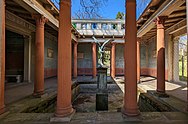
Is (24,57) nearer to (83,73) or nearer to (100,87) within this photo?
(100,87)

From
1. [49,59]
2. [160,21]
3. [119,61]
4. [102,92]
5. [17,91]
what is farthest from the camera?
[119,61]

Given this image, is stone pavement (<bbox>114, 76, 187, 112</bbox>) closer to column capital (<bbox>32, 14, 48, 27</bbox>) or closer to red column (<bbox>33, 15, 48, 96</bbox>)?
red column (<bbox>33, 15, 48, 96</bbox>)

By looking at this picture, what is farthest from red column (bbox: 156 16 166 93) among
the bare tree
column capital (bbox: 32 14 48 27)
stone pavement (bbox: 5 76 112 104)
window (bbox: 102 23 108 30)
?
window (bbox: 102 23 108 30)

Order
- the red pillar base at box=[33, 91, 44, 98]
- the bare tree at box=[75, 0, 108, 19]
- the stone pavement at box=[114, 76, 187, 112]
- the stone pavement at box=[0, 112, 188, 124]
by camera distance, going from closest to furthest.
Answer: the stone pavement at box=[0, 112, 188, 124], the bare tree at box=[75, 0, 108, 19], the stone pavement at box=[114, 76, 187, 112], the red pillar base at box=[33, 91, 44, 98]

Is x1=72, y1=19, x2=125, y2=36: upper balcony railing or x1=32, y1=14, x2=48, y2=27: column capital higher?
x1=72, y1=19, x2=125, y2=36: upper balcony railing

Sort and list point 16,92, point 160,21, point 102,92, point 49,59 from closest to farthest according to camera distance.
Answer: point 160,21 < point 102,92 < point 16,92 < point 49,59

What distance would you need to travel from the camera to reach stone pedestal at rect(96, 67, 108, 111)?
6332 mm

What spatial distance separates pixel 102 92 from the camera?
6.71 m

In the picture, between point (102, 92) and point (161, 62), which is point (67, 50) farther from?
point (161, 62)

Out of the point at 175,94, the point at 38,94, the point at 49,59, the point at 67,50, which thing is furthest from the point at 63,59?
the point at 49,59

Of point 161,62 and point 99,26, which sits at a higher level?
point 99,26

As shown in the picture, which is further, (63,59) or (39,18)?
(39,18)

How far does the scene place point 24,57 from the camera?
33.7ft

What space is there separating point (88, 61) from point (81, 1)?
14.1 m
